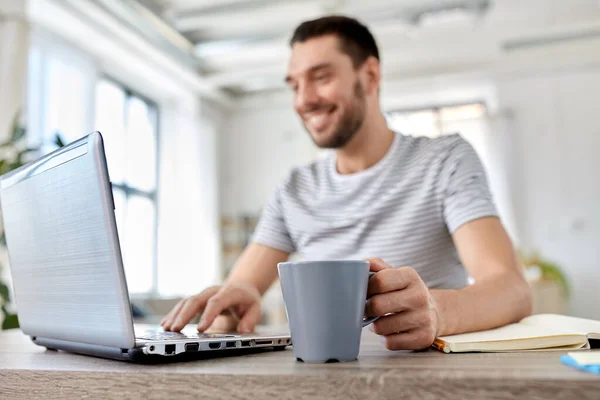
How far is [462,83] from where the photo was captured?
224 inches

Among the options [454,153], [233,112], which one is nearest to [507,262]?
[454,153]

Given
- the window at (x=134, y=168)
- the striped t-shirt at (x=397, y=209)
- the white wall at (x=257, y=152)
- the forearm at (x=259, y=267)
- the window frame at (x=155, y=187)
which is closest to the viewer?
the striped t-shirt at (x=397, y=209)

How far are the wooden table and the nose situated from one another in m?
0.88

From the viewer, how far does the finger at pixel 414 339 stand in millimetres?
585

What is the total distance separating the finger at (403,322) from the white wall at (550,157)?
16.6 feet

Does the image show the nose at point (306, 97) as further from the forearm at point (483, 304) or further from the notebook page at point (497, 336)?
the notebook page at point (497, 336)

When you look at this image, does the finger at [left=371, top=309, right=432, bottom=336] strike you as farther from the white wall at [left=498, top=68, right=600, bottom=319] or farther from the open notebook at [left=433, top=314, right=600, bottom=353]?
the white wall at [left=498, top=68, right=600, bottom=319]

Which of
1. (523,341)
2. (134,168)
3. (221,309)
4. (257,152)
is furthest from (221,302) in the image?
(257,152)

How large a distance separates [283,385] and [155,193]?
215 inches

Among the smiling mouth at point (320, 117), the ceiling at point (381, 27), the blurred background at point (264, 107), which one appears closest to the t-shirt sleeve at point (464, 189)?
the smiling mouth at point (320, 117)

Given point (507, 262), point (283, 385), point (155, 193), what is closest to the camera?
point (283, 385)

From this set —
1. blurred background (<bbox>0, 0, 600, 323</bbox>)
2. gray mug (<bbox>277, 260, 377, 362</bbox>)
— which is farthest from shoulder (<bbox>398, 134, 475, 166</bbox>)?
blurred background (<bbox>0, 0, 600, 323</bbox>)

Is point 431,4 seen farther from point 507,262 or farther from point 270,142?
point 507,262

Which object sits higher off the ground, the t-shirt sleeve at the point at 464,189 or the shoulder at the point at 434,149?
the shoulder at the point at 434,149
